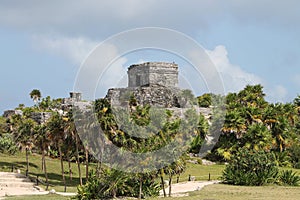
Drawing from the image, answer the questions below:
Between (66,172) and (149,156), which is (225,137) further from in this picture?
(149,156)

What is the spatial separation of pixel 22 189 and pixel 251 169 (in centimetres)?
1707

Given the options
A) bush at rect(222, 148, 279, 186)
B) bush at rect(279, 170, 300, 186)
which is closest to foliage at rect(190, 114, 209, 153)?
bush at rect(222, 148, 279, 186)

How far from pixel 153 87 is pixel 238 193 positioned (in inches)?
1615

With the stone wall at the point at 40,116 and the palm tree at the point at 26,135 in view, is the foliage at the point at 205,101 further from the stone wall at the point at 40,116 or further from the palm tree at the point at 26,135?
the palm tree at the point at 26,135

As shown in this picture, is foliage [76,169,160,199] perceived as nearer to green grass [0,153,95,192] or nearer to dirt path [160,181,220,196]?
dirt path [160,181,220,196]

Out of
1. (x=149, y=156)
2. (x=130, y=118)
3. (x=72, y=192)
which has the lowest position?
(x=72, y=192)

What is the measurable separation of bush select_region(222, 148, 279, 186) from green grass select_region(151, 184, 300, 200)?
1784 mm

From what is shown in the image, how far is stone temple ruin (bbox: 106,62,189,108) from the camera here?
67125 mm

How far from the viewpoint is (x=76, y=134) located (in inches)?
1531

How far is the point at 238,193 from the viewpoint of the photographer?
95.4 feet

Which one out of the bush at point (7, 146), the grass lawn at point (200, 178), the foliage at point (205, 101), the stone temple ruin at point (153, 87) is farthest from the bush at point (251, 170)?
the foliage at point (205, 101)

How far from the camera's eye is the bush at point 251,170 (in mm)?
35594

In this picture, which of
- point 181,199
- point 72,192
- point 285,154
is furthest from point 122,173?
point 285,154

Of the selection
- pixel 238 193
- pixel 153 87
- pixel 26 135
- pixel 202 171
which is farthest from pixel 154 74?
pixel 238 193
